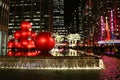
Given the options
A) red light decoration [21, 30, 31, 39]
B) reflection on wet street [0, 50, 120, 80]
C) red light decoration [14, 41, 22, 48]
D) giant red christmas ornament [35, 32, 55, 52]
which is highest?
red light decoration [21, 30, 31, 39]

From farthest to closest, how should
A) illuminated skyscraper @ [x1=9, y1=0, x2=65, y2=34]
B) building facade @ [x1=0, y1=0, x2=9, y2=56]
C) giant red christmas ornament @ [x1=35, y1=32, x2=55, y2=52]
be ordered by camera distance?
illuminated skyscraper @ [x1=9, y1=0, x2=65, y2=34], building facade @ [x1=0, y1=0, x2=9, y2=56], giant red christmas ornament @ [x1=35, y1=32, x2=55, y2=52]

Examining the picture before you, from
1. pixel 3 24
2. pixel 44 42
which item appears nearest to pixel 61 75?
pixel 44 42

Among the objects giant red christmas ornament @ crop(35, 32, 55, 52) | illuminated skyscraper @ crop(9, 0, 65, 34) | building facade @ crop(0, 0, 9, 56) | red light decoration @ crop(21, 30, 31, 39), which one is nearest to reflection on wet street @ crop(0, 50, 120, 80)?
giant red christmas ornament @ crop(35, 32, 55, 52)

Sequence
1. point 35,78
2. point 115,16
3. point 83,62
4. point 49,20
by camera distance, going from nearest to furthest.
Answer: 1. point 35,78
2. point 83,62
3. point 115,16
4. point 49,20

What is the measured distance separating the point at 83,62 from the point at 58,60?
2.21 m

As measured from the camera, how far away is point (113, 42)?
95.3 metres

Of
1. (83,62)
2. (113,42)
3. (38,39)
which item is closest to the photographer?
(83,62)

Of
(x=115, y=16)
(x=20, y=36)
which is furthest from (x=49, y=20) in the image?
(x=20, y=36)

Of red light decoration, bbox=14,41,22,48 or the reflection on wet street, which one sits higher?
red light decoration, bbox=14,41,22,48

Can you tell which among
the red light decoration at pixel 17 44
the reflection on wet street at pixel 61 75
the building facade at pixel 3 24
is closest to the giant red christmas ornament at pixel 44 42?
the red light decoration at pixel 17 44

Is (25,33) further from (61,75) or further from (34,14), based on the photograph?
(34,14)

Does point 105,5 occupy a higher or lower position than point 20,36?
higher

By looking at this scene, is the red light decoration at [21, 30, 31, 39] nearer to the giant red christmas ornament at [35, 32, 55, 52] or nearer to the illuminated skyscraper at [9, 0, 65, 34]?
the giant red christmas ornament at [35, 32, 55, 52]

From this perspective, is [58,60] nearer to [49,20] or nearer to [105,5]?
[105,5]
